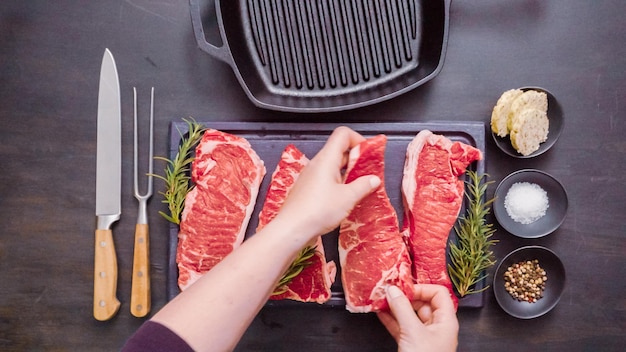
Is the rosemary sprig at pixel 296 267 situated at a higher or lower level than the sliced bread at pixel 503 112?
lower

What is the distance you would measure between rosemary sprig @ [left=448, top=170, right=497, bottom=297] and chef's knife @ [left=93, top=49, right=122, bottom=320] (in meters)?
1.02

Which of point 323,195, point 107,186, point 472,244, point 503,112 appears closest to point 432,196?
point 472,244

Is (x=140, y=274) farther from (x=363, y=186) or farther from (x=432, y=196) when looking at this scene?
(x=432, y=196)

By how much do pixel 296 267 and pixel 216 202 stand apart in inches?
12.0

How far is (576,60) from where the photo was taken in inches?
66.1

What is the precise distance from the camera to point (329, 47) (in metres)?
1.63

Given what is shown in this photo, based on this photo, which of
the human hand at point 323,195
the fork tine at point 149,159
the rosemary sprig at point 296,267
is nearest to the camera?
the human hand at point 323,195

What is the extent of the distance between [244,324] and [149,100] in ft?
2.71

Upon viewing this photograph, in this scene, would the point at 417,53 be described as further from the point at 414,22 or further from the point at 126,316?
the point at 126,316

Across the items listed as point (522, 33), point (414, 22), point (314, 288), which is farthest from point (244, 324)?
point (522, 33)

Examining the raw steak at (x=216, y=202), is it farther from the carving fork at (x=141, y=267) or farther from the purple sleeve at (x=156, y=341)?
the purple sleeve at (x=156, y=341)

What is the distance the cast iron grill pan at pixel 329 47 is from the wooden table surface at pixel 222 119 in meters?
0.07

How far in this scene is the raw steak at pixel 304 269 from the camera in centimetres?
156

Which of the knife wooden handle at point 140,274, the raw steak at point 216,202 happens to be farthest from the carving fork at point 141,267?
the raw steak at point 216,202
